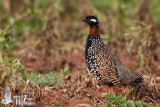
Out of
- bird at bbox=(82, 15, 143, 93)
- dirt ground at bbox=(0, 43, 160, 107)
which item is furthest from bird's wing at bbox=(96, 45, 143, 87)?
dirt ground at bbox=(0, 43, 160, 107)

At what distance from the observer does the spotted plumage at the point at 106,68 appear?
5176mm

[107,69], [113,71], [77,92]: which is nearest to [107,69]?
[107,69]

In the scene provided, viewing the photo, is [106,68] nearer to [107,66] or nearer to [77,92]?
[107,66]

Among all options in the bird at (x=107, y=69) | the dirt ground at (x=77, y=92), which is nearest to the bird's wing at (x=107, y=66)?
the bird at (x=107, y=69)

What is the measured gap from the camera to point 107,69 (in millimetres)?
5211

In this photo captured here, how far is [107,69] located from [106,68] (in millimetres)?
23

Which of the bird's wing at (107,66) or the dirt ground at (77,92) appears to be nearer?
the dirt ground at (77,92)

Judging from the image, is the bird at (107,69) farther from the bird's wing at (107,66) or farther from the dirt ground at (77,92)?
the dirt ground at (77,92)

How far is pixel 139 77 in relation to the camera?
5.27 metres

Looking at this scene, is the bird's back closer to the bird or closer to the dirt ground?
the bird

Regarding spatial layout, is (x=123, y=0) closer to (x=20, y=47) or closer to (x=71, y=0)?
(x=71, y=0)

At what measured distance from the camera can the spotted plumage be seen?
17.0ft

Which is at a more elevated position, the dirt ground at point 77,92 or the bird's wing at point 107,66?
the bird's wing at point 107,66

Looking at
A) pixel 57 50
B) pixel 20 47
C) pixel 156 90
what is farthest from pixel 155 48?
Answer: pixel 20 47
